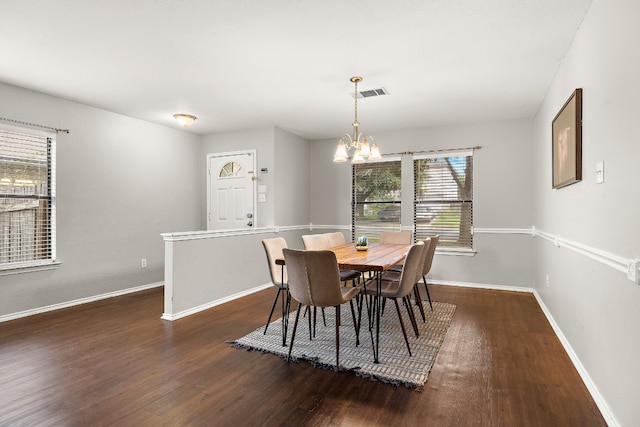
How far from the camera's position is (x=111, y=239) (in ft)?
15.5

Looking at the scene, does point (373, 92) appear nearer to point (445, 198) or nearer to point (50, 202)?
point (445, 198)

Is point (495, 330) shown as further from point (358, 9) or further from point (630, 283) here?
point (358, 9)

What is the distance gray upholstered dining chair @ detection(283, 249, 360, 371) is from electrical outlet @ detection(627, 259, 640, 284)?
156 cm

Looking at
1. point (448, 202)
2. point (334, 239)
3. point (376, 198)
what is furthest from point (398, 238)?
point (376, 198)

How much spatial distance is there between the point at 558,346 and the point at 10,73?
5.55 metres

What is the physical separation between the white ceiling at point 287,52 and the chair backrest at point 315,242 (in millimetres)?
1617

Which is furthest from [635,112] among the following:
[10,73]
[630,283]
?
[10,73]

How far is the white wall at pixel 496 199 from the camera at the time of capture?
5.02 meters

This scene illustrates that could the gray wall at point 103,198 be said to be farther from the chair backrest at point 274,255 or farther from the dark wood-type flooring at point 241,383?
the chair backrest at point 274,255

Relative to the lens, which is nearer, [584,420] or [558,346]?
[584,420]

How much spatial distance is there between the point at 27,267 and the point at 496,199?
5919 mm

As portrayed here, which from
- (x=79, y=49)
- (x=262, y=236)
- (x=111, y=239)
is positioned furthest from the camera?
(x=262, y=236)

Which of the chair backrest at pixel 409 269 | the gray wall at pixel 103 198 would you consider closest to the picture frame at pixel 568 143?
the chair backrest at pixel 409 269

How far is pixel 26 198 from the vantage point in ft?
12.8
